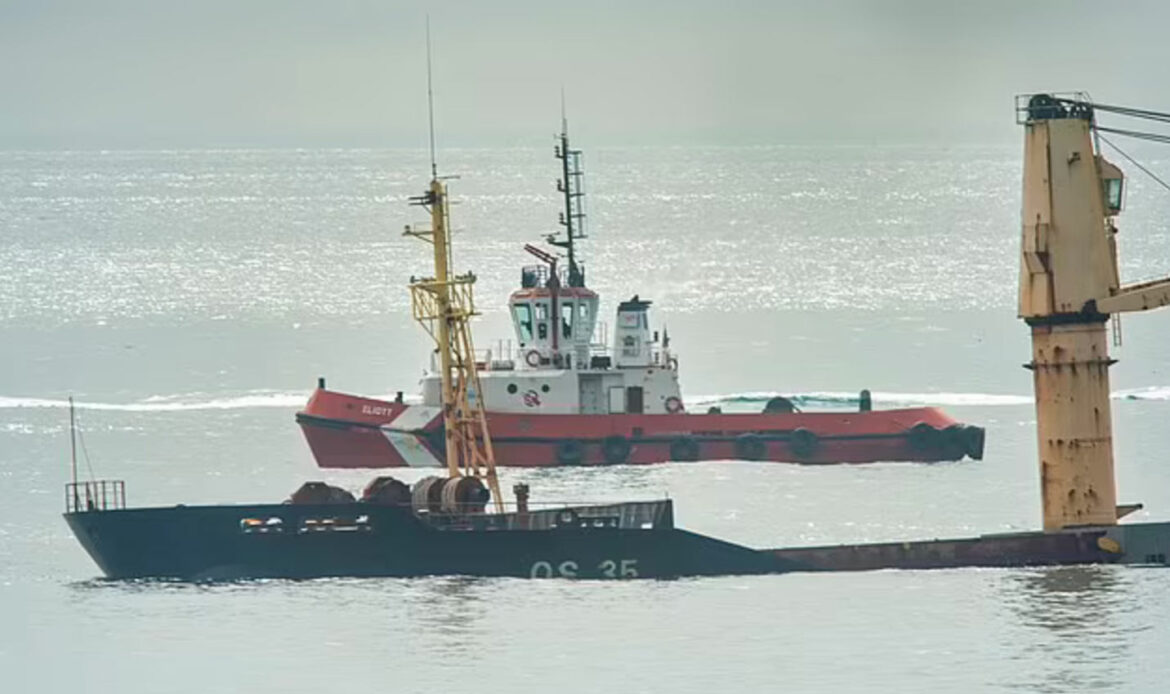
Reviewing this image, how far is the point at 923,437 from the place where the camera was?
78500mm

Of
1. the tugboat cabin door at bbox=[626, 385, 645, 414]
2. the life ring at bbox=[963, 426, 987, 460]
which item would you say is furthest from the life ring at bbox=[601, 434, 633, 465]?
the life ring at bbox=[963, 426, 987, 460]

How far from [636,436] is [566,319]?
3.36 metres

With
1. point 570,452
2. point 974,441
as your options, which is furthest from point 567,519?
point 974,441

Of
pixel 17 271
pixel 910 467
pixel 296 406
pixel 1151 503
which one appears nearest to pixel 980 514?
pixel 1151 503

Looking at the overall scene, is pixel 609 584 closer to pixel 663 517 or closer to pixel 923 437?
pixel 663 517

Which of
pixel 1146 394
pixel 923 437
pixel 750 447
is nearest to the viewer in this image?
pixel 750 447

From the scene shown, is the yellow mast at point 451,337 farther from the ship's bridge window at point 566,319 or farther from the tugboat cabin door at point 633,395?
the tugboat cabin door at point 633,395

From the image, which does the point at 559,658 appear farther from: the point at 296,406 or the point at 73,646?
the point at 296,406

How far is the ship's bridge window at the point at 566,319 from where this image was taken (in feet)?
253

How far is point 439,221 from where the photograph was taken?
181 ft

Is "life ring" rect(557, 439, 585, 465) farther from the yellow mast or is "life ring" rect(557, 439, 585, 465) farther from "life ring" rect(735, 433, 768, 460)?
the yellow mast

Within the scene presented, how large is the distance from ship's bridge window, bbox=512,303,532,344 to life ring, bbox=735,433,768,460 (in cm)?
579

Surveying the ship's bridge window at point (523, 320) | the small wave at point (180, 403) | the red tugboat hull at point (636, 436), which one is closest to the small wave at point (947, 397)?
the small wave at point (180, 403)

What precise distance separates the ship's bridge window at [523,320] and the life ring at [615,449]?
10.6 feet
